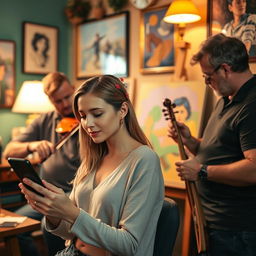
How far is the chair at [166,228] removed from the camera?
57.4 inches

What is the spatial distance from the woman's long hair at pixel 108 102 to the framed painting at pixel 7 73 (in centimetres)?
221

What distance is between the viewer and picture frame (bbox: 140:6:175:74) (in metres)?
3.09

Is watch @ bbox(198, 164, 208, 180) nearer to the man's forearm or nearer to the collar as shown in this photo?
the collar

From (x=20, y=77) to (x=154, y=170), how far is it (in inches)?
107

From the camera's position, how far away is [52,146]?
2.52 m

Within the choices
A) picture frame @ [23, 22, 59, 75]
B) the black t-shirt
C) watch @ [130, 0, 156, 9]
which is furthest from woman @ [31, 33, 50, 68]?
the black t-shirt

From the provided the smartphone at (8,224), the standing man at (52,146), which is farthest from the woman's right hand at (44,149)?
the smartphone at (8,224)

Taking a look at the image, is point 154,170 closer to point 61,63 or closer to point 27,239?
point 27,239

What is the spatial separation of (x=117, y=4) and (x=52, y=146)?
154cm

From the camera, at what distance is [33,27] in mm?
3828

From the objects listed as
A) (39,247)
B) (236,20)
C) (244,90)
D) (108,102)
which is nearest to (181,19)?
(236,20)

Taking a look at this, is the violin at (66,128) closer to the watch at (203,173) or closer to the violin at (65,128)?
the violin at (65,128)

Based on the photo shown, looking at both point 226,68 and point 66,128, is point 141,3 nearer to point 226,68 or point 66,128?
point 66,128

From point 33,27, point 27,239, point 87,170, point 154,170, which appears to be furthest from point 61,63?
point 154,170
